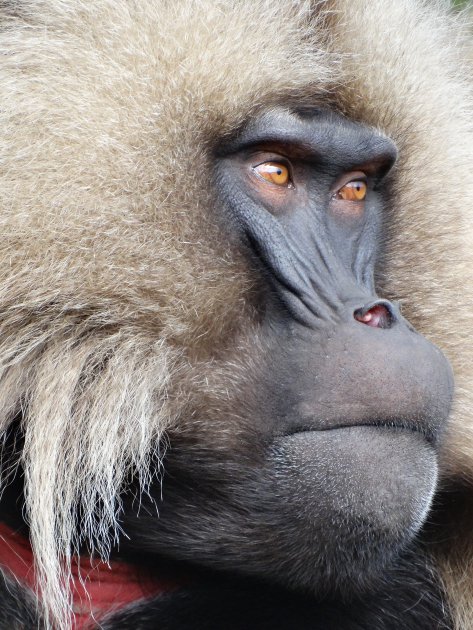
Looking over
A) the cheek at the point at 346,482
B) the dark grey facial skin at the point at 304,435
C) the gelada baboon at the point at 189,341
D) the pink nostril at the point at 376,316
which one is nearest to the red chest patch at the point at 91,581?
the gelada baboon at the point at 189,341

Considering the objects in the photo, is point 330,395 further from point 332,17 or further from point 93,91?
point 332,17

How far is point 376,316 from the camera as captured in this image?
7.38 ft

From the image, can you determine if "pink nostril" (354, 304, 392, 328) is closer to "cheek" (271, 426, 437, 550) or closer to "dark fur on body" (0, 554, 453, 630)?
"cheek" (271, 426, 437, 550)

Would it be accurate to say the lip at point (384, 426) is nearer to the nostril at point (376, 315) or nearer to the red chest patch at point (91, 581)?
the nostril at point (376, 315)

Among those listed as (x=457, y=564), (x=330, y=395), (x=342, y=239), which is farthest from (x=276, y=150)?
(x=457, y=564)

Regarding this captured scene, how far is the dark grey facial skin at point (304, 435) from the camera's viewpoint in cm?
212

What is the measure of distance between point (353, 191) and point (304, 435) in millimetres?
706

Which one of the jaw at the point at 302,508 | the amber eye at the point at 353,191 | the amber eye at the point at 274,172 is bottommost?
the jaw at the point at 302,508

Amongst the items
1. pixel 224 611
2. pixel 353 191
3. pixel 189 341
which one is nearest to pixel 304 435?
pixel 189 341

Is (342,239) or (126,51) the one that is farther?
(342,239)

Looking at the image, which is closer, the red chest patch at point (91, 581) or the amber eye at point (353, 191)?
→ the red chest patch at point (91, 581)

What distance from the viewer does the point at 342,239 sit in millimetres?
2449

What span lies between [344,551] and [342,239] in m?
0.73

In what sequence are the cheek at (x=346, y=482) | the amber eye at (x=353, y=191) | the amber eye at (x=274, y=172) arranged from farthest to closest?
the amber eye at (x=353, y=191)
the amber eye at (x=274, y=172)
the cheek at (x=346, y=482)
